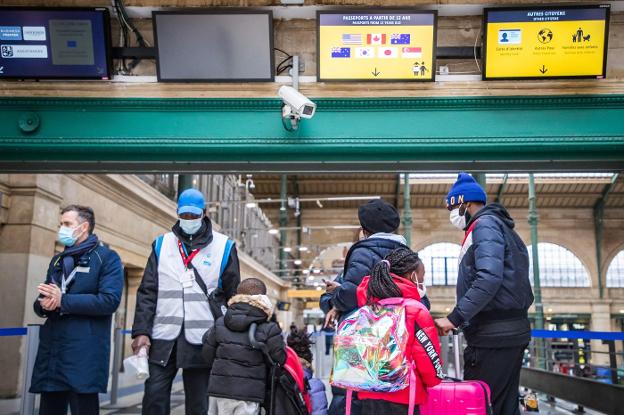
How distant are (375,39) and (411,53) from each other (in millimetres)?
317

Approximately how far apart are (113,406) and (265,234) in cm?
2903

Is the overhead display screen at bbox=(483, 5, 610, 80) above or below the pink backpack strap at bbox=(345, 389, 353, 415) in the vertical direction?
above

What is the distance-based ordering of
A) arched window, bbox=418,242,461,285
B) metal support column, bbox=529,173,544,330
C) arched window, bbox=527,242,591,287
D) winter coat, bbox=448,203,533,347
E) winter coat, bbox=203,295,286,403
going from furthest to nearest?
1. arched window, bbox=418,242,461,285
2. arched window, bbox=527,242,591,287
3. metal support column, bbox=529,173,544,330
4. winter coat, bbox=203,295,286,403
5. winter coat, bbox=448,203,533,347

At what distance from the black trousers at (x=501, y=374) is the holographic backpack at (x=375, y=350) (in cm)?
62

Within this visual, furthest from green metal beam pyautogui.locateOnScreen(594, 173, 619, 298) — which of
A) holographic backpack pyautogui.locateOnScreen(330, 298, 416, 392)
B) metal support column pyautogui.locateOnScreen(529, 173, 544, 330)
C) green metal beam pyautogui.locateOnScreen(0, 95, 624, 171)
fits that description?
holographic backpack pyautogui.locateOnScreen(330, 298, 416, 392)

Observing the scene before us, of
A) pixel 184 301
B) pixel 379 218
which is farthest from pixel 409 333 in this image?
pixel 184 301

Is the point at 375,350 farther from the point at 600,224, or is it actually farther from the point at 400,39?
the point at 600,224

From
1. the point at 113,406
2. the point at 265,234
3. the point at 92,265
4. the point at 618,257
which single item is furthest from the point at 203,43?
the point at 618,257

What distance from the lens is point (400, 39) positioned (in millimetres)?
4746

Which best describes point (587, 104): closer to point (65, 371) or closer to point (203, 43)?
point (203, 43)

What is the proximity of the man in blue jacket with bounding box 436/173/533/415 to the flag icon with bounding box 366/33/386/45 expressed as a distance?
209 cm

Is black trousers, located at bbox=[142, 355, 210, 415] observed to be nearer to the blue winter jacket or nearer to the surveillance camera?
the blue winter jacket

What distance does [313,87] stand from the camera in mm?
4902

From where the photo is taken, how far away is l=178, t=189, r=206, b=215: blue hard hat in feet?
11.9
